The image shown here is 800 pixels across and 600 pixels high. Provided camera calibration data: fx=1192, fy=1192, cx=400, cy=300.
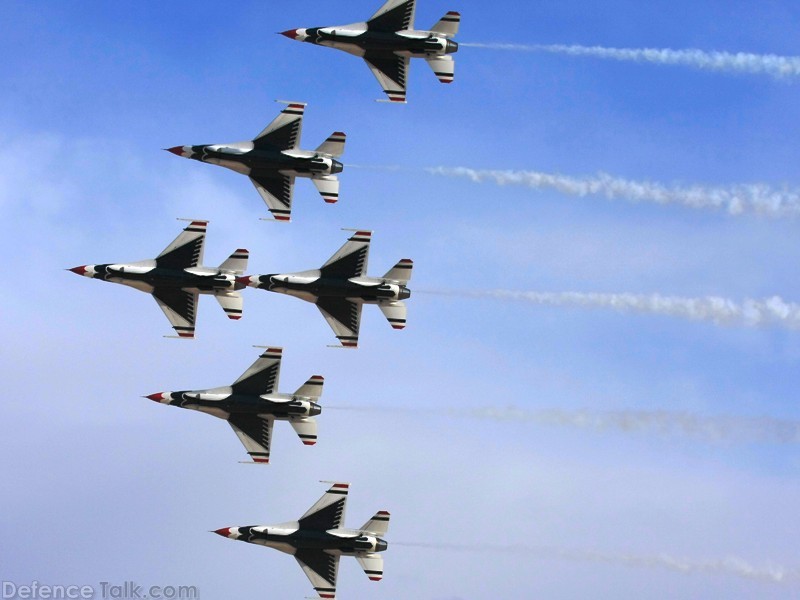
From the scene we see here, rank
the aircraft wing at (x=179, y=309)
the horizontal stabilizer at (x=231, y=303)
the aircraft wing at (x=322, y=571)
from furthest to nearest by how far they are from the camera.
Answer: the aircraft wing at (x=179, y=309) < the aircraft wing at (x=322, y=571) < the horizontal stabilizer at (x=231, y=303)

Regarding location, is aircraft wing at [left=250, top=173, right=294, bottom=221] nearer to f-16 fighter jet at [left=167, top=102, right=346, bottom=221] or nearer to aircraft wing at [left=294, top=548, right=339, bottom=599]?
f-16 fighter jet at [left=167, top=102, right=346, bottom=221]

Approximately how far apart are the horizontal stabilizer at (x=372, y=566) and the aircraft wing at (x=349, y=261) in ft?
72.8

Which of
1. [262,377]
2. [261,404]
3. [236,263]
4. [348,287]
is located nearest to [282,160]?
[236,263]

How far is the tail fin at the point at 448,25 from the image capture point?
9494cm

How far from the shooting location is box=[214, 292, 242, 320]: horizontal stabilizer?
94062 mm

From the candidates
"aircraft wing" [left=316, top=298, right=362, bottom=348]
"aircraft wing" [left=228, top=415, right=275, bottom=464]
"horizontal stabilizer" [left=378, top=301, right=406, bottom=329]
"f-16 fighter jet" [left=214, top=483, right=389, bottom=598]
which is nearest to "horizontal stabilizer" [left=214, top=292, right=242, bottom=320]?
"aircraft wing" [left=316, top=298, right=362, bottom=348]

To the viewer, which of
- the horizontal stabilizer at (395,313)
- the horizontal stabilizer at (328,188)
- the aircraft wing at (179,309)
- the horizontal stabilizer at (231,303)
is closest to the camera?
the horizontal stabilizer at (395,313)

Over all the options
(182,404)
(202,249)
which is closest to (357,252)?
(202,249)

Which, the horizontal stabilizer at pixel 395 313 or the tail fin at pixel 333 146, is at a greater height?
the tail fin at pixel 333 146

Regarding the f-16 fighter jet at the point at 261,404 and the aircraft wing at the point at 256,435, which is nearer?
the f-16 fighter jet at the point at 261,404

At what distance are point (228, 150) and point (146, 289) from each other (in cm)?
1306

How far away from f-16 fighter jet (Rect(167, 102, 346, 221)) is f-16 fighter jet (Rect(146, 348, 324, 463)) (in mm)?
12802

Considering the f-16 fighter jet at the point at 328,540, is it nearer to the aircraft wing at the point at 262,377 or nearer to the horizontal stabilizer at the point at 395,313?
the aircraft wing at the point at 262,377

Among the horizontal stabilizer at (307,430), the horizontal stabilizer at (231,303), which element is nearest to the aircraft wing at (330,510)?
the horizontal stabilizer at (307,430)
